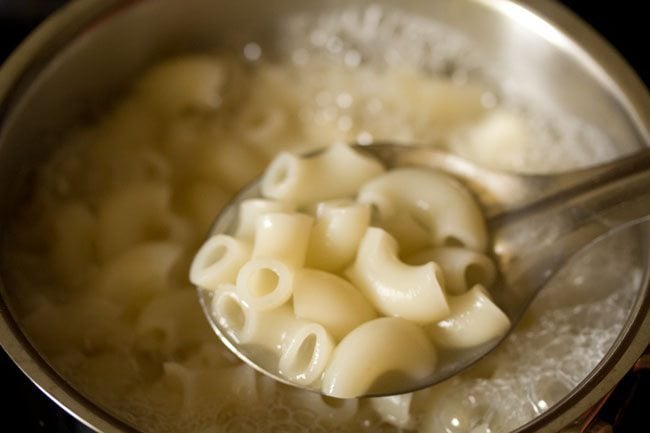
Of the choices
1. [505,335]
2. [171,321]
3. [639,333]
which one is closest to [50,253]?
[171,321]

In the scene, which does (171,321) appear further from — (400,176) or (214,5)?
(214,5)

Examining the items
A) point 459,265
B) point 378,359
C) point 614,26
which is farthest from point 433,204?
point 614,26

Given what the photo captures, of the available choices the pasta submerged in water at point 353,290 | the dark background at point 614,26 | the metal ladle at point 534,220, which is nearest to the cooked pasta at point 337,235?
the pasta submerged in water at point 353,290

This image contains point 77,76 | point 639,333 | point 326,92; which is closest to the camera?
point 639,333

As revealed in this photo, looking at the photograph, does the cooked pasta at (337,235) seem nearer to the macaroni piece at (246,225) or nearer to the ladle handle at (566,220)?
the macaroni piece at (246,225)

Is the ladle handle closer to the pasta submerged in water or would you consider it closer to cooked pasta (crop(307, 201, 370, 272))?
the pasta submerged in water

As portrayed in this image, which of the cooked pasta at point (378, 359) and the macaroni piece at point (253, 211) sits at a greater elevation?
the macaroni piece at point (253, 211)
